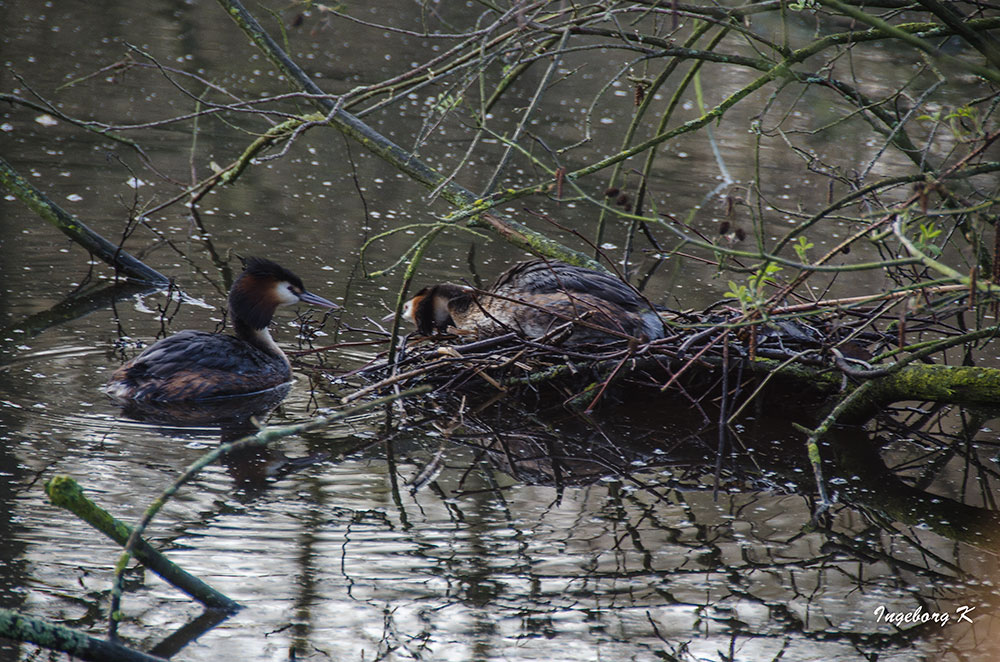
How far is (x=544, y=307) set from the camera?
225 inches

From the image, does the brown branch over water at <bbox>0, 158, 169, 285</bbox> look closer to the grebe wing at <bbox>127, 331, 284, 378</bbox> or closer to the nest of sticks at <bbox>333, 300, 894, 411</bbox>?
the grebe wing at <bbox>127, 331, 284, 378</bbox>

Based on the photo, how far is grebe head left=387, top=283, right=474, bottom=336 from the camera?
20.2 ft

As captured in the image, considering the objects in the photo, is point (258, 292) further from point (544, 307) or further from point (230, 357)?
point (544, 307)

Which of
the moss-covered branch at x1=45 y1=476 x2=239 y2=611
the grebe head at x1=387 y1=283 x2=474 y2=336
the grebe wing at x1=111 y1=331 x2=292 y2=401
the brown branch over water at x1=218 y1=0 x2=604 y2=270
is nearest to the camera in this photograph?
the moss-covered branch at x1=45 y1=476 x2=239 y2=611

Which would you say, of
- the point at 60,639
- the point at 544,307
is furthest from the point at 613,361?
the point at 60,639

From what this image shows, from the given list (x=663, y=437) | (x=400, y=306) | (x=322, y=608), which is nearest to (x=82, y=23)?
(x=400, y=306)

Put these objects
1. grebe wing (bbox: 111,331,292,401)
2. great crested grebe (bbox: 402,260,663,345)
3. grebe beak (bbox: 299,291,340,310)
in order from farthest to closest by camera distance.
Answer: grebe beak (bbox: 299,291,340,310) → great crested grebe (bbox: 402,260,663,345) → grebe wing (bbox: 111,331,292,401)

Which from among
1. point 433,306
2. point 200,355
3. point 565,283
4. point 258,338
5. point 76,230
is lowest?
point 200,355

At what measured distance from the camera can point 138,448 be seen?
4.57 meters

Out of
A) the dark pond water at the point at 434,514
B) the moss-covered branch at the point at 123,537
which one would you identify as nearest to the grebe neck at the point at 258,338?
the dark pond water at the point at 434,514

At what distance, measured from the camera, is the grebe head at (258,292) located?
5719mm

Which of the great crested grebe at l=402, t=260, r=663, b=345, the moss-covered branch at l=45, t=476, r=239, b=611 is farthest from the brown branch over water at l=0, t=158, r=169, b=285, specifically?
the moss-covered branch at l=45, t=476, r=239, b=611

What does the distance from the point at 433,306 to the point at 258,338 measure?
1087 mm

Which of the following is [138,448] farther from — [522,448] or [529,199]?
[529,199]
